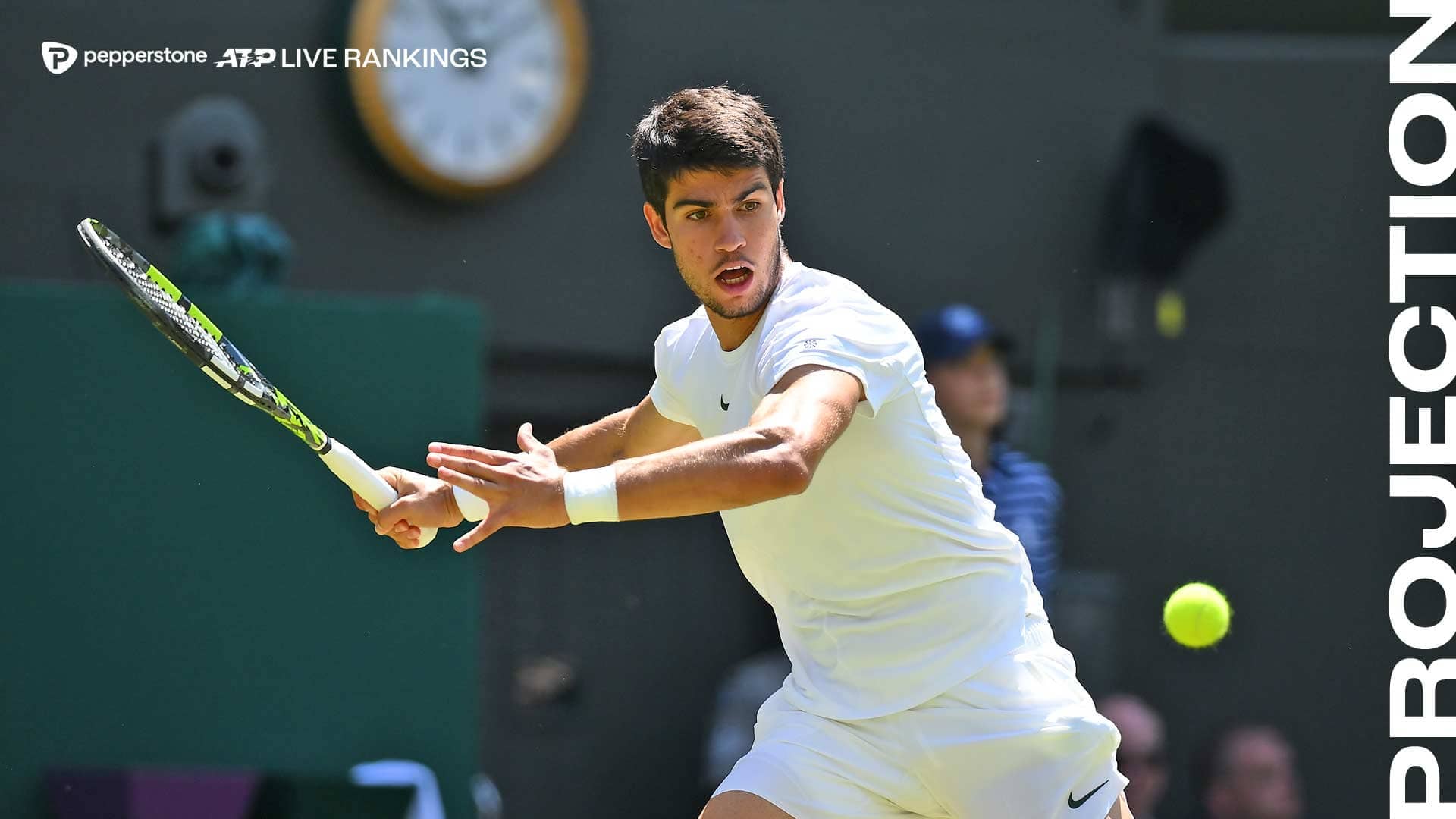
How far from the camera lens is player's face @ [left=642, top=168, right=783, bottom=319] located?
3.11 m

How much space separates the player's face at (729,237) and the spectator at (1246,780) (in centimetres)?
358

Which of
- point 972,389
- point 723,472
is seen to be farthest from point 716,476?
point 972,389

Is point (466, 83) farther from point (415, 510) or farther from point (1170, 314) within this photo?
point (415, 510)

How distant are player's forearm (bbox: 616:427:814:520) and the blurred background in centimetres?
260

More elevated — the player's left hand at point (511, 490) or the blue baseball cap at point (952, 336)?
the blue baseball cap at point (952, 336)

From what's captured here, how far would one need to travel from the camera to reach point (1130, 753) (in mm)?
5582

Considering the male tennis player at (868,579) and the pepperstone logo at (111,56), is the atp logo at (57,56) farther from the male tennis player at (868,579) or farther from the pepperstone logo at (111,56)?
the male tennis player at (868,579)

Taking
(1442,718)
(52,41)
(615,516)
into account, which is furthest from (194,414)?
(1442,718)

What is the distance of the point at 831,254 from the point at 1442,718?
2925mm

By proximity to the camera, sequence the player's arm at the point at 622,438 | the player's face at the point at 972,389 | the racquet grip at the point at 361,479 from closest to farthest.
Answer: the racquet grip at the point at 361,479
the player's arm at the point at 622,438
the player's face at the point at 972,389

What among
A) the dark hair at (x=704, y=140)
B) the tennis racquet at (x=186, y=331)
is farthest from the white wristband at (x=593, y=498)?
the tennis racquet at (x=186, y=331)

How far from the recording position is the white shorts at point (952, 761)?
3.10 m

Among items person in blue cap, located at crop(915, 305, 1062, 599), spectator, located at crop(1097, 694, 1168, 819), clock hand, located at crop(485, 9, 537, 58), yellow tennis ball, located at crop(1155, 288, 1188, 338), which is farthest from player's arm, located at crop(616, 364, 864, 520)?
yellow tennis ball, located at crop(1155, 288, 1188, 338)

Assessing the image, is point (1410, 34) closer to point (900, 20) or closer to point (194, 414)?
point (900, 20)
